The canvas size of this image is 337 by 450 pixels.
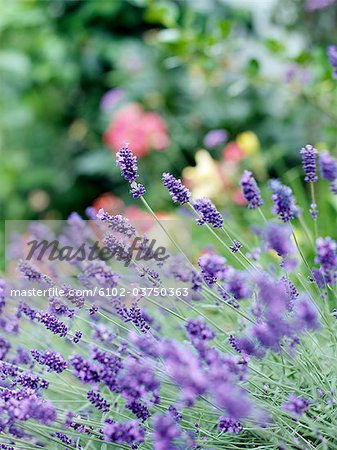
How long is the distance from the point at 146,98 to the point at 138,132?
56cm

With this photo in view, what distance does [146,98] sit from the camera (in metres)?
3.84

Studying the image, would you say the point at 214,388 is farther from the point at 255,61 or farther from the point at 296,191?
the point at 255,61

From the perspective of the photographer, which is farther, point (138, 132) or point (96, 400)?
point (138, 132)

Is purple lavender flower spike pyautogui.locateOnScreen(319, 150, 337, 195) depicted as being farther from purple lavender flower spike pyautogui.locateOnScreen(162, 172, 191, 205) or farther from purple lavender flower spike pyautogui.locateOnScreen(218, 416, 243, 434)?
purple lavender flower spike pyautogui.locateOnScreen(218, 416, 243, 434)

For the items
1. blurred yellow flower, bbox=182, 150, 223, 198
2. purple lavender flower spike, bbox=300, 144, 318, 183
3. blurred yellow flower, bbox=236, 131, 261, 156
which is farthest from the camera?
blurred yellow flower, bbox=236, 131, 261, 156

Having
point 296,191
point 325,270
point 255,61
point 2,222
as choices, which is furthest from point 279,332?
point 2,222

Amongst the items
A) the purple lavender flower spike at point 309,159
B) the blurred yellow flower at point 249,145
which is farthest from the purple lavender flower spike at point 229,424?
the blurred yellow flower at point 249,145

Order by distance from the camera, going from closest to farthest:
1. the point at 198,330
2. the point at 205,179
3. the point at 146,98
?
the point at 198,330 → the point at 205,179 → the point at 146,98

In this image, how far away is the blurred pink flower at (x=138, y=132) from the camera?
3338mm

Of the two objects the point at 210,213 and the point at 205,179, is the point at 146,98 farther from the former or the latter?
the point at 210,213

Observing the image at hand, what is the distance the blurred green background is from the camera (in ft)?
9.55

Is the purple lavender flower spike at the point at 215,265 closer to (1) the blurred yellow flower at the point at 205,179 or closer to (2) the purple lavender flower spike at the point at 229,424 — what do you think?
(2) the purple lavender flower spike at the point at 229,424

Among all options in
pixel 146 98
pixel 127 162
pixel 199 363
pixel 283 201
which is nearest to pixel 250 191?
pixel 283 201

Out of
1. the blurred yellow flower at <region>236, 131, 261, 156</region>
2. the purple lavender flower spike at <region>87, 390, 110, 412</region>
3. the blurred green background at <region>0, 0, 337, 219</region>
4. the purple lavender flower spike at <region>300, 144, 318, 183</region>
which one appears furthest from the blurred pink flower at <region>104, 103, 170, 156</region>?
the purple lavender flower spike at <region>87, 390, 110, 412</region>
